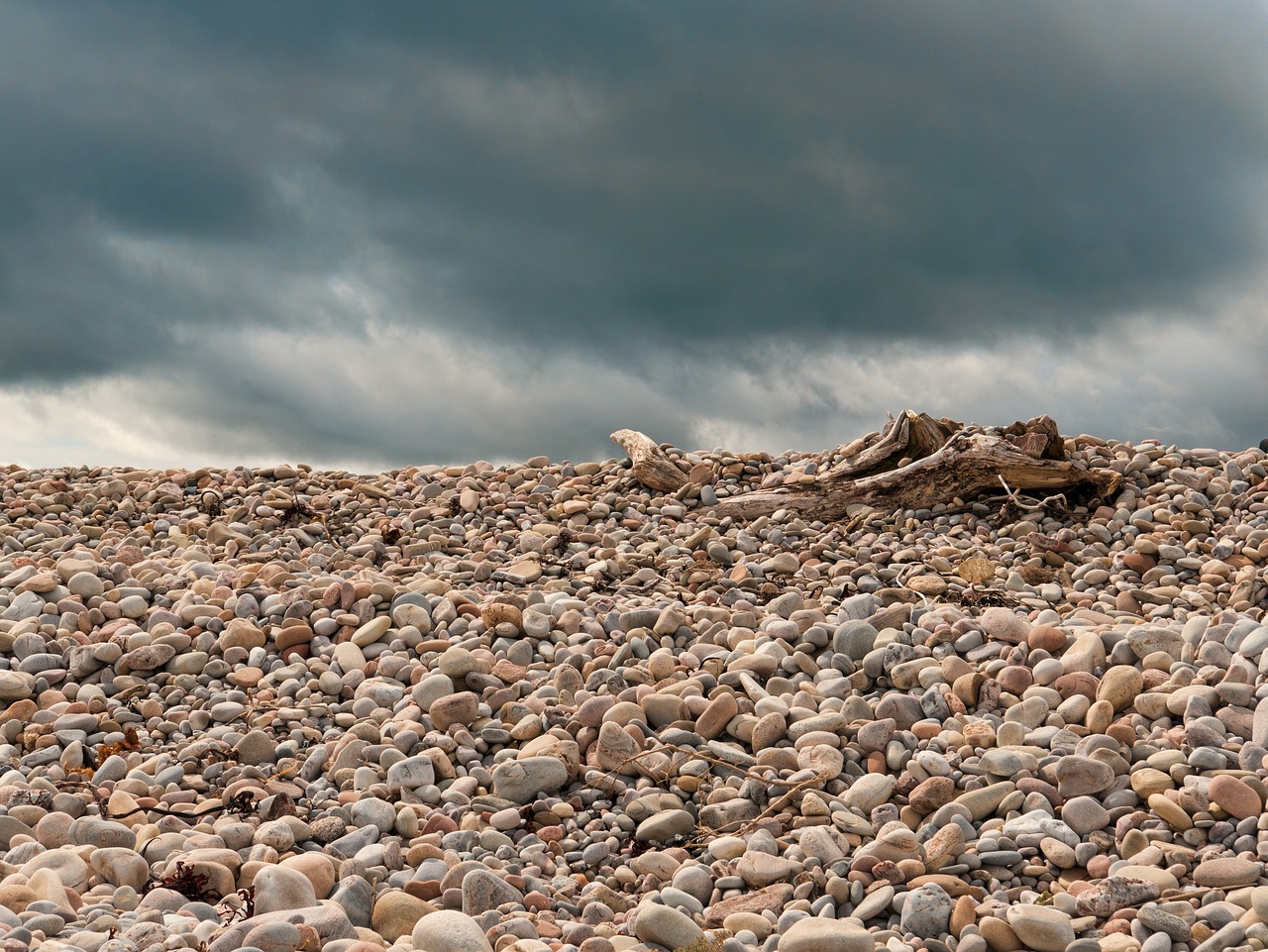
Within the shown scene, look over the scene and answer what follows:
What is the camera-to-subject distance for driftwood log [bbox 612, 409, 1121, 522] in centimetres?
1043

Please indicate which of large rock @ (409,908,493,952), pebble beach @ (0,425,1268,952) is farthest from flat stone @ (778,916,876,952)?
large rock @ (409,908,493,952)

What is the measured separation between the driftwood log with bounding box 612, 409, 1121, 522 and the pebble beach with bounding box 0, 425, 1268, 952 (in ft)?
4.50

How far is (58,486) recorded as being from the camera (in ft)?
39.2

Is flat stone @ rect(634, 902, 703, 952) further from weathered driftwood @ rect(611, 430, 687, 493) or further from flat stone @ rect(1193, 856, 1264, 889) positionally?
weathered driftwood @ rect(611, 430, 687, 493)

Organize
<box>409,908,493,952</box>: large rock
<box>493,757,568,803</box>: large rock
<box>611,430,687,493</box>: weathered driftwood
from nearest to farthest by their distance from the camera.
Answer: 1. <box>409,908,493,952</box>: large rock
2. <box>493,757,568,803</box>: large rock
3. <box>611,430,687,493</box>: weathered driftwood

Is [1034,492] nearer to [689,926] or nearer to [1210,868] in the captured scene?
[1210,868]

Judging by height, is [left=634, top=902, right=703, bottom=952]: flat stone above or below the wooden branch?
below

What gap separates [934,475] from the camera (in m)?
10.5

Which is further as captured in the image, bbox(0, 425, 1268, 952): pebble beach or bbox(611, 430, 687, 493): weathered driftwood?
bbox(611, 430, 687, 493): weathered driftwood

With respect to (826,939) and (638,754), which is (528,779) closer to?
(638,754)

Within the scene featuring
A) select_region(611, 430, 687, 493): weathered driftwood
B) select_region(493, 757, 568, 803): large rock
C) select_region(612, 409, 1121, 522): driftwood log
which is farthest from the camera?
select_region(611, 430, 687, 493): weathered driftwood

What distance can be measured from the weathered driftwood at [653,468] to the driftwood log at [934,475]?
778 mm

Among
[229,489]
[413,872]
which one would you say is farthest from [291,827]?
[229,489]

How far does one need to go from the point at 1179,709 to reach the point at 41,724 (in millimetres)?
6372
